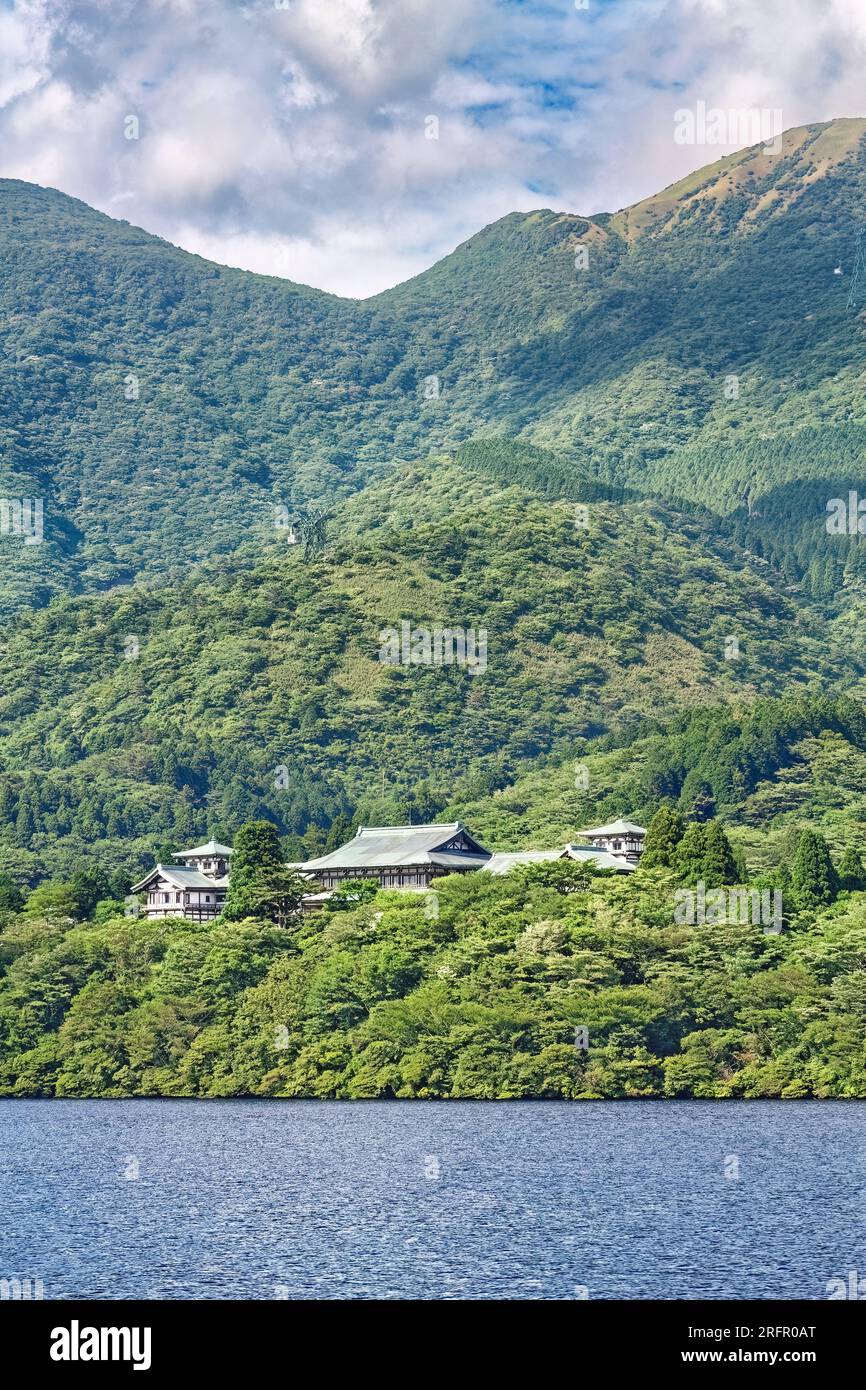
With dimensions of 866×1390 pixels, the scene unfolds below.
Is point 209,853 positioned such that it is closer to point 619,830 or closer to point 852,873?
point 619,830

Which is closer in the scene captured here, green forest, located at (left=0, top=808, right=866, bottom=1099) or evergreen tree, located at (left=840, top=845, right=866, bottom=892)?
green forest, located at (left=0, top=808, right=866, bottom=1099)

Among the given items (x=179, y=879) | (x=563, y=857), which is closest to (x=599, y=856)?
(x=563, y=857)

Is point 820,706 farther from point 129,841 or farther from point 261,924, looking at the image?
point 261,924

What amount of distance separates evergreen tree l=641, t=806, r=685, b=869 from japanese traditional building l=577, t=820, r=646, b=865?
556 inches

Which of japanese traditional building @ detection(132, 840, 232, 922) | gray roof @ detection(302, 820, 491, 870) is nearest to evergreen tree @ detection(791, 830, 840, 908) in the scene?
gray roof @ detection(302, 820, 491, 870)

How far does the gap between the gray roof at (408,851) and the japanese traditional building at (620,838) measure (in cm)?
622

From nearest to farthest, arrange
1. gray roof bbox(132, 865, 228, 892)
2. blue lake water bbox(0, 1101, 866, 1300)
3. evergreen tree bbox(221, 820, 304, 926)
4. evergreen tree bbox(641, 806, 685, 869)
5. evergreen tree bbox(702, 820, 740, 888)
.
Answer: blue lake water bbox(0, 1101, 866, 1300)
evergreen tree bbox(702, 820, 740, 888)
evergreen tree bbox(641, 806, 685, 869)
evergreen tree bbox(221, 820, 304, 926)
gray roof bbox(132, 865, 228, 892)

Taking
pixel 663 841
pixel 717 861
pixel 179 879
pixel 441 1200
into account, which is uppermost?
pixel 663 841

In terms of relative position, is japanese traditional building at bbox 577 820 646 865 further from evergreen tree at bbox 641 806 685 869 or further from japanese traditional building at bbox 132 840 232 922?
japanese traditional building at bbox 132 840 232 922

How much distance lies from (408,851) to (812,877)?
85.0 ft

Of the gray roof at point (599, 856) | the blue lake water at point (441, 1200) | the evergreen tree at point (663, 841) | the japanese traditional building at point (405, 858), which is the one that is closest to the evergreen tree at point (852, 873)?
the evergreen tree at point (663, 841)

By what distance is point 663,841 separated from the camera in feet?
325

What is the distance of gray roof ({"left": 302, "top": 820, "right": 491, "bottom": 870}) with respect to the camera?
367ft

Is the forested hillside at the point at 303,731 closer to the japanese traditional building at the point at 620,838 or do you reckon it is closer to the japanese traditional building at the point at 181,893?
the japanese traditional building at the point at 181,893
